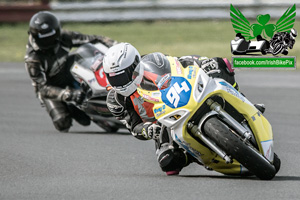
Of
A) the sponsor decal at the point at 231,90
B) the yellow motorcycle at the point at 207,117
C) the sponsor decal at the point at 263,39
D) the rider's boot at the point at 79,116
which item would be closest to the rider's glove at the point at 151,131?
the yellow motorcycle at the point at 207,117

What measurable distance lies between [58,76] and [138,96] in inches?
169

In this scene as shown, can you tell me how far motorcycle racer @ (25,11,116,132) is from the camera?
1102cm

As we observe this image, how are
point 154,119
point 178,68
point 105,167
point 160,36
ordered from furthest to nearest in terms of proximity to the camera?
point 160,36
point 105,167
point 154,119
point 178,68

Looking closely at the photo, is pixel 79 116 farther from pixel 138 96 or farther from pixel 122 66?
pixel 122 66

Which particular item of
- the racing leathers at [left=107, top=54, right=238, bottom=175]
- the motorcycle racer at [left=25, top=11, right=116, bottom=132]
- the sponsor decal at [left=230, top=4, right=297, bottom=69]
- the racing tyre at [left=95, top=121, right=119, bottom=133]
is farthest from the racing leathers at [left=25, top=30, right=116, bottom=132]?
the racing leathers at [left=107, top=54, right=238, bottom=175]

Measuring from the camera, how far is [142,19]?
24656 millimetres

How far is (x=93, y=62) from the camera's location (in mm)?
10695

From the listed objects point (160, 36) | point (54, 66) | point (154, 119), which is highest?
point (154, 119)

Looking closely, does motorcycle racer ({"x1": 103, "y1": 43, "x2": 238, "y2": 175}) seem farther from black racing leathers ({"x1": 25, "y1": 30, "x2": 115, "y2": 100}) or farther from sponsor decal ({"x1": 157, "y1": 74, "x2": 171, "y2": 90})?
black racing leathers ({"x1": 25, "y1": 30, "x2": 115, "y2": 100})

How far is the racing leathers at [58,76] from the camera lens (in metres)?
11.1

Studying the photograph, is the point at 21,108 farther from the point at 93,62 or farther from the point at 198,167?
the point at 198,167

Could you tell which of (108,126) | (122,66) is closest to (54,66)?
(108,126)

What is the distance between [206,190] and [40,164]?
236 centimetres

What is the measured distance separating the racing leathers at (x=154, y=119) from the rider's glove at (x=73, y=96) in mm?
3267
